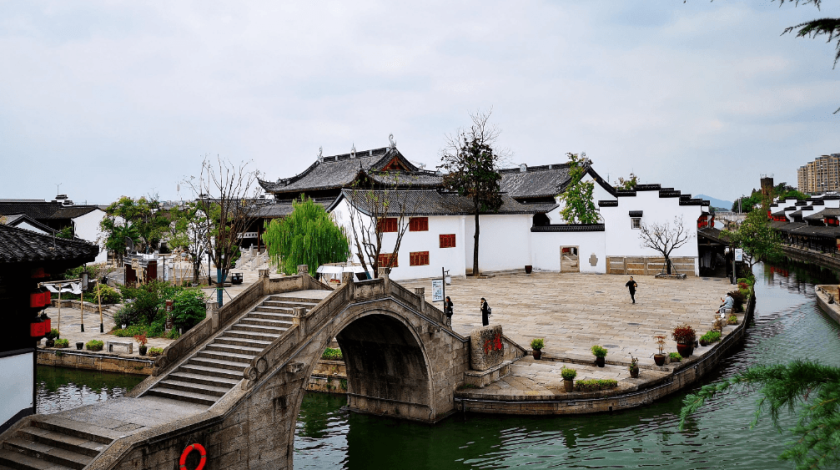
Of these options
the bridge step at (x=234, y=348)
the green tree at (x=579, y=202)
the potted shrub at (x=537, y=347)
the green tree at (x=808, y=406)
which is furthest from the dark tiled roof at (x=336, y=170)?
the green tree at (x=808, y=406)

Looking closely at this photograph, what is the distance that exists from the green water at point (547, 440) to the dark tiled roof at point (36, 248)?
758cm

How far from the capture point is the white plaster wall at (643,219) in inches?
1722

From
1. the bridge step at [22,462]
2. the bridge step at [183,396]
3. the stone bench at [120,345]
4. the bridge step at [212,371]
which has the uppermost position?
the bridge step at [212,371]

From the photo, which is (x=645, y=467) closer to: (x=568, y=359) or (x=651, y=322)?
(x=568, y=359)

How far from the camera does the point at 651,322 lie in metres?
27.6

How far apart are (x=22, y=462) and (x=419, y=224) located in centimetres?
3317

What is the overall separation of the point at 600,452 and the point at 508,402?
3.45m

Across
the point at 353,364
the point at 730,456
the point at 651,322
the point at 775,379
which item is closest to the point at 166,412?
the point at 353,364

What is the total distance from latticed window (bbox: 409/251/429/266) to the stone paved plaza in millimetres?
1676

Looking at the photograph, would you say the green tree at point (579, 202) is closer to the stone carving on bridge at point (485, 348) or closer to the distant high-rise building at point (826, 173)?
the stone carving on bridge at point (485, 348)

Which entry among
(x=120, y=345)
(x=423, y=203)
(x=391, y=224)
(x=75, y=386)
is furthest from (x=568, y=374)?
(x=423, y=203)

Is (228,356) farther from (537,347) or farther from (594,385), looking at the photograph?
(537,347)

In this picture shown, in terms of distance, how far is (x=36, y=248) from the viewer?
39.0ft

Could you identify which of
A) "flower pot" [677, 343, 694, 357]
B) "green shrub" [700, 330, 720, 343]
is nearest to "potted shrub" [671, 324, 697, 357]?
"flower pot" [677, 343, 694, 357]
